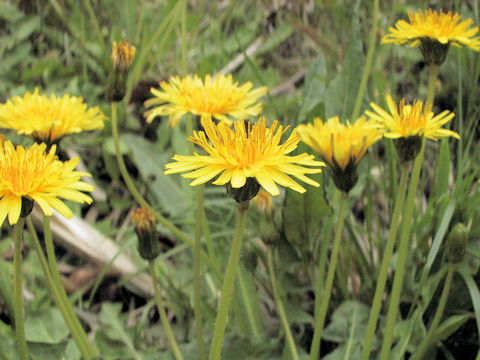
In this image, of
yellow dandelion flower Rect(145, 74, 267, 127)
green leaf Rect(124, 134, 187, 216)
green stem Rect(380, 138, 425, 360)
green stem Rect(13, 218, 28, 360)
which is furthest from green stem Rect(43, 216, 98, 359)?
green leaf Rect(124, 134, 187, 216)

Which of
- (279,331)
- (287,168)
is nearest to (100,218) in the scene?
(279,331)

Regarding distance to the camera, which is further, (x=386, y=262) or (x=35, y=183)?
(x=386, y=262)

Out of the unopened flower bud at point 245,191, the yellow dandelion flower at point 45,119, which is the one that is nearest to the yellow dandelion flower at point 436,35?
the unopened flower bud at point 245,191

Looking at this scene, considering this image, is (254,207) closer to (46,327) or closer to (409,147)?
(409,147)

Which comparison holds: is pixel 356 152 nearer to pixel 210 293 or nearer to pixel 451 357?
pixel 451 357

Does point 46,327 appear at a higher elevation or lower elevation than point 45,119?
lower

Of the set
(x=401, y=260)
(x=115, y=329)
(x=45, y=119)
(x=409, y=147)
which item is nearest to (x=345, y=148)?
(x=409, y=147)
